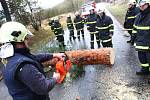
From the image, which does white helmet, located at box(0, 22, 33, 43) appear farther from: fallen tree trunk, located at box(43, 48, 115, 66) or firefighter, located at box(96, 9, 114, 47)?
firefighter, located at box(96, 9, 114, 47)

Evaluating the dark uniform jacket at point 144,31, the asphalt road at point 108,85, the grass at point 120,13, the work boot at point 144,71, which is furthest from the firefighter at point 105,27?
the grass at point 120,13

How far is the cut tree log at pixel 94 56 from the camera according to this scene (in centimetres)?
870

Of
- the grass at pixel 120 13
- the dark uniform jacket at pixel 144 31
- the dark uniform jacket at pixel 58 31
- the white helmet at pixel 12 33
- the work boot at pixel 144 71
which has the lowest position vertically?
the grass at pixel 120 13

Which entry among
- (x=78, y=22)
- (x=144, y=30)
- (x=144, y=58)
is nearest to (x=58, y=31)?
(x=78, y=22)

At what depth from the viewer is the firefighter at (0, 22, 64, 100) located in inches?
125

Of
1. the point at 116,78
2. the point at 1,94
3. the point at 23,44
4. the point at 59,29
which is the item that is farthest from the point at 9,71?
the point at 59,29

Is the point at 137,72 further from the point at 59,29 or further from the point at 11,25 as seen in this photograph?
the point at 59,29

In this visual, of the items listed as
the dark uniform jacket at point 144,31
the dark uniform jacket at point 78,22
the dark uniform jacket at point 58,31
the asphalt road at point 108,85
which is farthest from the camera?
the dark uniform jacket at point 78,22

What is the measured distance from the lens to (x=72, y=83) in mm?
7926

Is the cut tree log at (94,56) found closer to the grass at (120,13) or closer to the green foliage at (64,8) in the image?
the grass at (120,13)

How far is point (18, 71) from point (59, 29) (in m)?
12.6

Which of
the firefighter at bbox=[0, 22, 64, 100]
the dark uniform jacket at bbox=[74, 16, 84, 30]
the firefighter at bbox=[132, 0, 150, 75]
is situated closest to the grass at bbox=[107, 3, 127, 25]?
the dark uniform jacket at bbox=[74, 16, 84, 30]

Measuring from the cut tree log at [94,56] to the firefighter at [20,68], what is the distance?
17.7ft

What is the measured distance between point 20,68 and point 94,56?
226 inches
